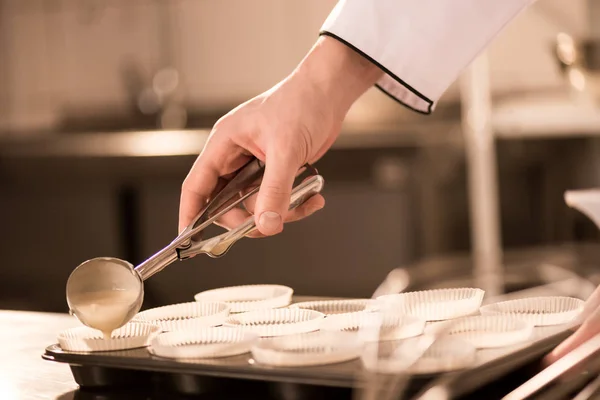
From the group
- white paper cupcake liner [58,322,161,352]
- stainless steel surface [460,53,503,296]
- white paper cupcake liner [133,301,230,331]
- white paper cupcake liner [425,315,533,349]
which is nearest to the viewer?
white paper cupcake liner [425,315,533,349]

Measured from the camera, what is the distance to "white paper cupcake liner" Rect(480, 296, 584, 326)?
2.41ft

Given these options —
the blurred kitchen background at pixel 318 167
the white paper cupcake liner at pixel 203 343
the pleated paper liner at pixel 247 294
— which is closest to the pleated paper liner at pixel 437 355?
the white paper cupcake liner at pixel 203 343

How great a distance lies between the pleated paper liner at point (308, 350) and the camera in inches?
25.2

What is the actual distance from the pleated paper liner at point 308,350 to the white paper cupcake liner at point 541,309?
6.2 inches

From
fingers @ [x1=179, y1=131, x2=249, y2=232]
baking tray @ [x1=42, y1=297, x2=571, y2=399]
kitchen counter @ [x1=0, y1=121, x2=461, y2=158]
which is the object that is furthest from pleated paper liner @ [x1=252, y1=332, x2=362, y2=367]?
kitchen counter @ [x1=0, y1=121, x2=461, y2=158]

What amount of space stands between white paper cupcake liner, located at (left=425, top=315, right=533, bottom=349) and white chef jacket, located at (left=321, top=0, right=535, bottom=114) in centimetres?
38

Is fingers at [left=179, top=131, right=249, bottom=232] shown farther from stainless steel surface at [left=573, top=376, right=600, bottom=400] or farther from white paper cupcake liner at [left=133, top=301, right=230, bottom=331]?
stainless steel surface at [left=573, top=376, right=600, bottom=400]

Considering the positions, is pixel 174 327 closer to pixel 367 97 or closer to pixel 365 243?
pixel 365 243

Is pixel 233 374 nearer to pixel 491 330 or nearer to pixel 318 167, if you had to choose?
pixel 491 330

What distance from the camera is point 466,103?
131 inches

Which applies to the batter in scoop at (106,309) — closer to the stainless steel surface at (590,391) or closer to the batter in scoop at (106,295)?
the batter in scoop at (106,295)

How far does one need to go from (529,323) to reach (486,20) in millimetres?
473

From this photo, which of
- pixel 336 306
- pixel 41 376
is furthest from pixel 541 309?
pixel 41 376

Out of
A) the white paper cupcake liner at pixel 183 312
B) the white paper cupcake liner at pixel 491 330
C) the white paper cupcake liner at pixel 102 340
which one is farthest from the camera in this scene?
the white paper cupcake liner at pixel 183 312
